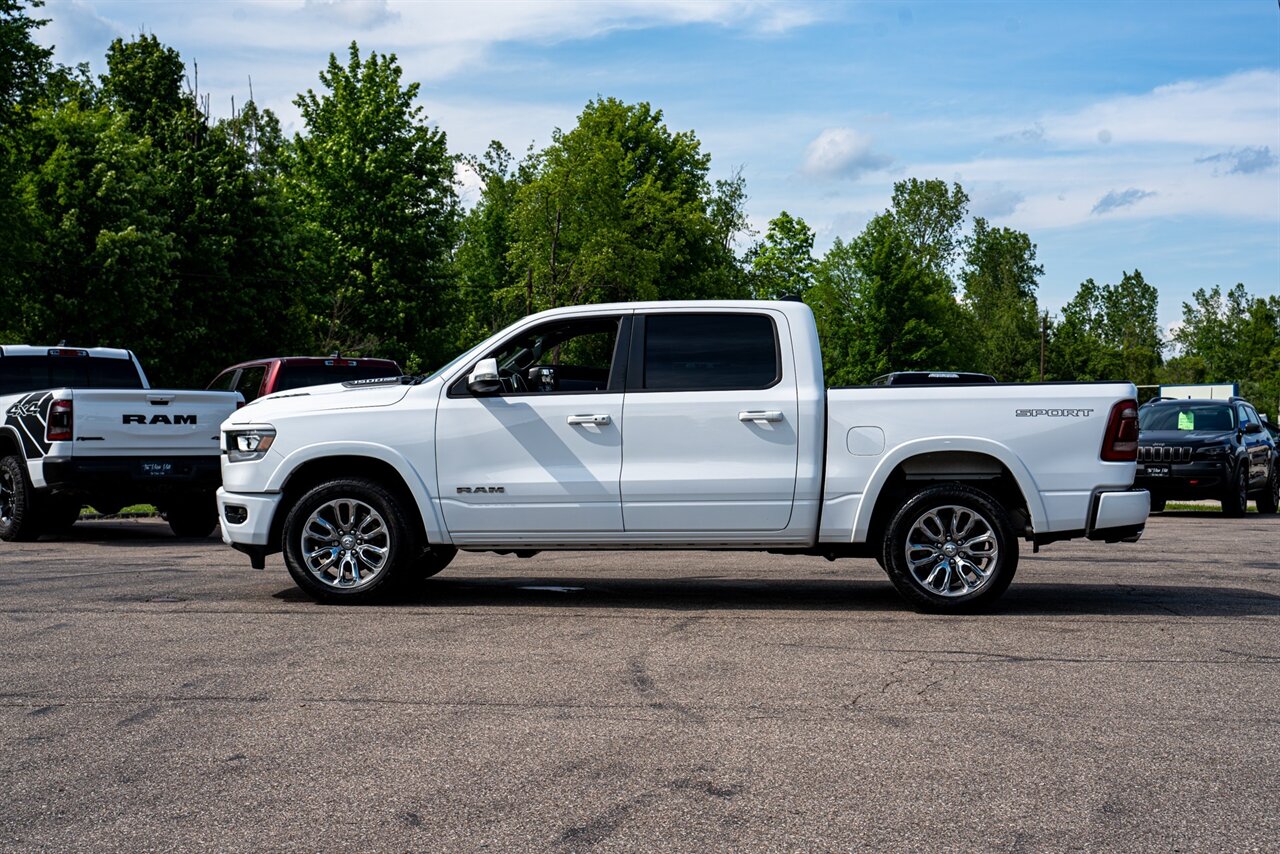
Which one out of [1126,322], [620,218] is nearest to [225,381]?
[620,218]

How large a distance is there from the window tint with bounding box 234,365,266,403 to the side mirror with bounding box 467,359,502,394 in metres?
8.65

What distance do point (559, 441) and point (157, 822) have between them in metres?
4.88

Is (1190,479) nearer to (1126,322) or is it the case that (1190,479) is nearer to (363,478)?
(363,478)

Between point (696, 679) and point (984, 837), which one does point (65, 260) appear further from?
point (984, 837)

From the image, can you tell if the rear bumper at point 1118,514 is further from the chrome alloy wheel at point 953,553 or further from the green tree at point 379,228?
A: the green tree at point 379,228

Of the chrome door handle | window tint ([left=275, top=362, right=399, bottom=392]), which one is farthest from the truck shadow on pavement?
window tint ([left=275, top=362, right=399, bottom=392])

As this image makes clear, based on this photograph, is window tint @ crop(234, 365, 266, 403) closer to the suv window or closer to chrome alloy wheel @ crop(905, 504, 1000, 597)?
the suv window

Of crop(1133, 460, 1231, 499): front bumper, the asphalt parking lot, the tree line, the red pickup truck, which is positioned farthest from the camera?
the tree line

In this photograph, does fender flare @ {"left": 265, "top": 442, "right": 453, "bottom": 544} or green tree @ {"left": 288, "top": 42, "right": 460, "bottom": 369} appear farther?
green tree @ {"left": 288, "top": 42, "right": 460, "bottom": 369}

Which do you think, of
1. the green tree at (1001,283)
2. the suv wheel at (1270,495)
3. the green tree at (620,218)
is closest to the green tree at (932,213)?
the green tree at (1001,283)

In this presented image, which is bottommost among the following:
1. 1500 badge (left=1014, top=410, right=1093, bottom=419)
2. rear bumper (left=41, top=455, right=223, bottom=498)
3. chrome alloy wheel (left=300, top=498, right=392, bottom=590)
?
chrome alloy wheel (left=300, top=498, right=392, bottom=590)

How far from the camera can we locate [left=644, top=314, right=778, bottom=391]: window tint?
29.3 feet

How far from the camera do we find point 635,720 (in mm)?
5758

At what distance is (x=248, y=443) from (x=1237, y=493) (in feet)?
53.2
